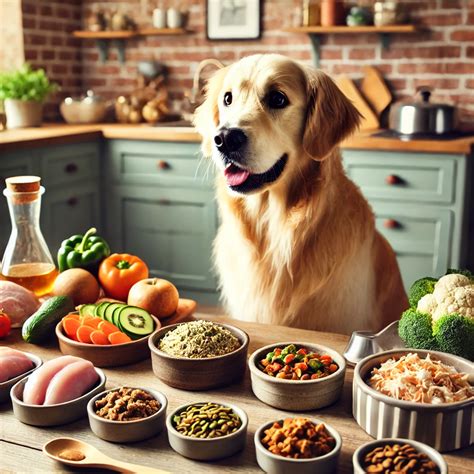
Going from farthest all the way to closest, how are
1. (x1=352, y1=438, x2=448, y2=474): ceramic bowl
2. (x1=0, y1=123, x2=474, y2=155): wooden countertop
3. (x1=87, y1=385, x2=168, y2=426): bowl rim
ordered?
1. (x1=0, y1=123, x2=474, y2=155): wooden countertop
2. (x1=87, y1=385, x2=168, y2=426): bowl rim
3. (x1=352, y1=438, x2=448, y2=474): ceramic bowl

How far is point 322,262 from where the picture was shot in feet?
6.07

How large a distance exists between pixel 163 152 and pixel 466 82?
1.76m

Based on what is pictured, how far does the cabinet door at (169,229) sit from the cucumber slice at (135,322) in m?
2.34

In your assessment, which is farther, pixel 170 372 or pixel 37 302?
pixel 37 302

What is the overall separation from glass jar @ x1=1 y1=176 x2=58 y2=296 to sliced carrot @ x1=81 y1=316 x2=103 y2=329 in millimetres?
336

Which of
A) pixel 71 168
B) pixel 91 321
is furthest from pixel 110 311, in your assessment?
pixel 71 168

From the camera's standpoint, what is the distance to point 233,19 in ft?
13.5

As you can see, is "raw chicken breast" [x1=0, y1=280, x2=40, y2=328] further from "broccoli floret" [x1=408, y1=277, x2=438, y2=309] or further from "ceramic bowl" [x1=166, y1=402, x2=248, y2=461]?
"broccoli floret" [x1=408, y1=277, x2=438, y2=309]

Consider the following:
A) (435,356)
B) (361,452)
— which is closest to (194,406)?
(361,452)

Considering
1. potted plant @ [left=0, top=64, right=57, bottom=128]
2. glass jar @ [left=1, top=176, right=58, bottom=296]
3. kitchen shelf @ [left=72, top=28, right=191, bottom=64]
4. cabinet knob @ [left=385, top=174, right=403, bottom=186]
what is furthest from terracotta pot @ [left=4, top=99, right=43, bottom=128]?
glass jar @ [left=1, top=176, right=58, bottom=296]

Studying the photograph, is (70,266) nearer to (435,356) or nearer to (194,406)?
(194,406)

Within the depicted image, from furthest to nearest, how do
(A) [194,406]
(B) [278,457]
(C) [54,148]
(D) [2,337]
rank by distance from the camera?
(C) [54,148] → (D) [2,337] → (A) [194,406] → (B) [278,457]

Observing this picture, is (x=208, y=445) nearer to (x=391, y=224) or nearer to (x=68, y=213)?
(x=391, y=224)

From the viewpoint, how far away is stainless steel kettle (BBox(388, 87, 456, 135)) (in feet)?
10.8
